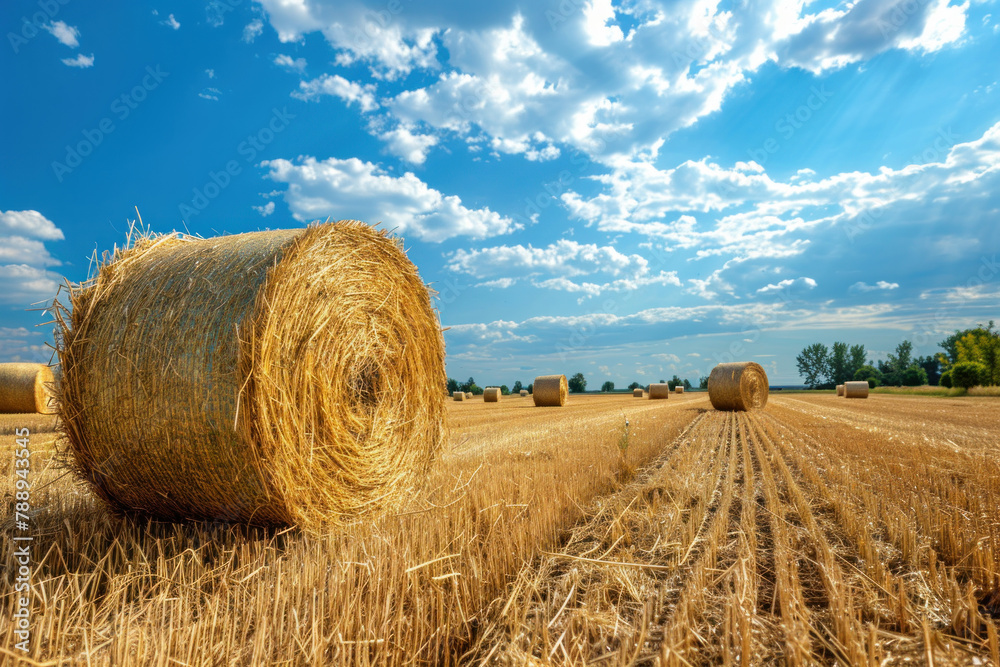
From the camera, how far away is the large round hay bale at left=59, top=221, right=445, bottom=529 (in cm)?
369

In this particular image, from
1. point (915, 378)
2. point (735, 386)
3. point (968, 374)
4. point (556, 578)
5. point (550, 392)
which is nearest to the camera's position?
point (556, 578)

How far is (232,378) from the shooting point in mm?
3621

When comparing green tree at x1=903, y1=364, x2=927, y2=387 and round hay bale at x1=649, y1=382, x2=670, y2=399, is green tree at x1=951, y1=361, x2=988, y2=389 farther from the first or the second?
green tree at x1=903, y1=364, x2=927, y2=387

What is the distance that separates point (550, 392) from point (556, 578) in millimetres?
19269

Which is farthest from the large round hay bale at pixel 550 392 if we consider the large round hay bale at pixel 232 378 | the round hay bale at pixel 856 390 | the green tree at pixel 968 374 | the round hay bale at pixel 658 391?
the green tree at pixel 968 374

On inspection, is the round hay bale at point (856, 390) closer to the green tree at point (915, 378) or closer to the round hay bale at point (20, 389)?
the round hay bale at point (20, 389)

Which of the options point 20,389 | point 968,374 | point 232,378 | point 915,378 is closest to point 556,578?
point 232,378

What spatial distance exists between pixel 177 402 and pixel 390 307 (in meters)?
2.04

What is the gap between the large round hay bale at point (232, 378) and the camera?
3686mm

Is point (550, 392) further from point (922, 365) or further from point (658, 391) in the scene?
point (922, 365)

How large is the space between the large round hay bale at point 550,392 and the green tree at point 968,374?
30.2m

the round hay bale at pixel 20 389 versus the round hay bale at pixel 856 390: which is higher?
the round hay bale at pixel 20 389

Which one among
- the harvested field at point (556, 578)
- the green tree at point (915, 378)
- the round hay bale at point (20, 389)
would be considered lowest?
the harvested field at point (556, 578)

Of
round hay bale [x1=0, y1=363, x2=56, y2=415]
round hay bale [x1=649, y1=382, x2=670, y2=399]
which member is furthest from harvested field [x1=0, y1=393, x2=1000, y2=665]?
round hay bale [x1=649, y1=382, x2=670, y2=399]
